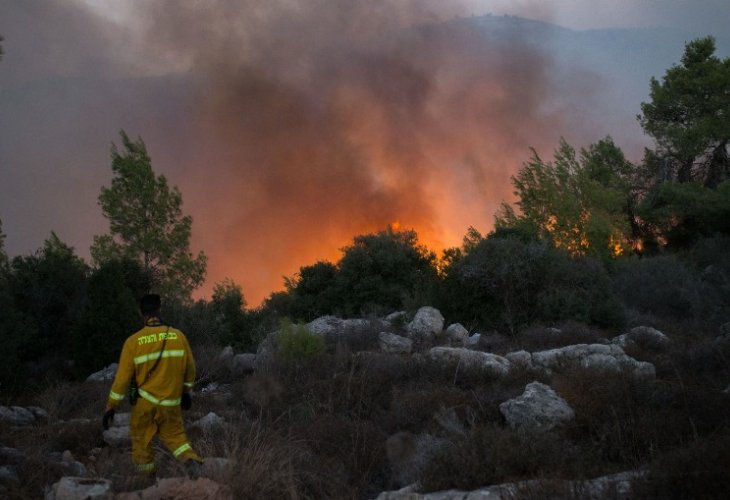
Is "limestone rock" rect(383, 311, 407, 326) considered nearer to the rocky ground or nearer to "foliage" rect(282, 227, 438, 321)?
the rocky ground

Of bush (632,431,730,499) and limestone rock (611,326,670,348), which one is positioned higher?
limestone rock (611,326,670,348)

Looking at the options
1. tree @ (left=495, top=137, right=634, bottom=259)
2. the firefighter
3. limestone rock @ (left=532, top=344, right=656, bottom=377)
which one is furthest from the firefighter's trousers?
tree @ (left=495, top=137, right=634, bottom=259)

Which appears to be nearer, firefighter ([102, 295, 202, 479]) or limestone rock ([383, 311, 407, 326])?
firefighter ([102, 295, 202, 479])

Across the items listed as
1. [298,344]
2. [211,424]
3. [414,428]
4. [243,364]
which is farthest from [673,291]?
[211,424]

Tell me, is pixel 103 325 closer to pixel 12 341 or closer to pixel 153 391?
pixel 12 341

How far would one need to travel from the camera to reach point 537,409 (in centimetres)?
931

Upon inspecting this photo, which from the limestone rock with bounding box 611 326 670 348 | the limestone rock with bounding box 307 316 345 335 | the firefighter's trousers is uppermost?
the limestone rock with bounding box 307 316 345 335

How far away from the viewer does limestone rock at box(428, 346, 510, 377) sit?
1264cm

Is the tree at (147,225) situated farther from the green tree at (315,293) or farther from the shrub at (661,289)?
the shrub at (661,289)

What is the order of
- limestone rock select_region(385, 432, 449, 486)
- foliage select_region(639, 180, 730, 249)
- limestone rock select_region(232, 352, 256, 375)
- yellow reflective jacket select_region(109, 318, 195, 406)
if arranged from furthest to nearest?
foliage select_region(639, 180, 730, 249)
limestone rock select_region(232, 352, 256, 375)
limestone rock select_region(385, 432, 449, 486)
yellow reflective jacket select_region(109, 318, 195, 406)

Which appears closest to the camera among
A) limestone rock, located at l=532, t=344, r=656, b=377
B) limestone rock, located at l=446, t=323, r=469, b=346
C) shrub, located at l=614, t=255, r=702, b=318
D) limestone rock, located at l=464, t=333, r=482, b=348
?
limestone rock, located at l=532, t=344, r=656, b=377

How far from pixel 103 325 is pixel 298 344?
21.9 ft

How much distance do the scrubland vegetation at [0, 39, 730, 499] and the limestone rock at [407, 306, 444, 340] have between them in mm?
480

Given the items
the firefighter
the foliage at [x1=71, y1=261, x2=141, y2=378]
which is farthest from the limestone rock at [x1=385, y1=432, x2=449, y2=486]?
the foliage at [x1=71, y1=261, x2=141, y2=378]
